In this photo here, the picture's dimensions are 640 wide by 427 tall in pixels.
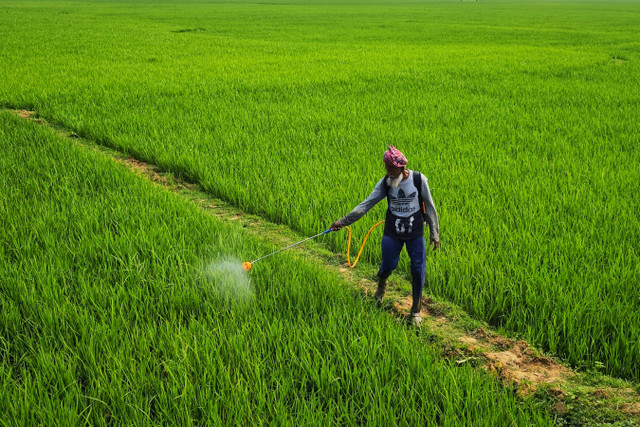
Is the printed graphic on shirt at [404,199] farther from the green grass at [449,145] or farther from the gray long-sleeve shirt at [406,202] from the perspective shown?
the green grass at [449,145]

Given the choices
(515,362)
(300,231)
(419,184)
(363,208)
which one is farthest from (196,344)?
(300,231)

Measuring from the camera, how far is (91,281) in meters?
2.69

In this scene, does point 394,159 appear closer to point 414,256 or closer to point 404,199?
point 404,199

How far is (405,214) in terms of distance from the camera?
7.59 feet

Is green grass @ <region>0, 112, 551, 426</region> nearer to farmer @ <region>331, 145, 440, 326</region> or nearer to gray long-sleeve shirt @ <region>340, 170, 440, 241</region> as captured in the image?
farmer @ <region>331, 145, 440, 326</region>

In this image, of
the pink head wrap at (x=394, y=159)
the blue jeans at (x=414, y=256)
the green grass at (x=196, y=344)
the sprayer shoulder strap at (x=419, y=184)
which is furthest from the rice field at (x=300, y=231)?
the pink head wrap at (x=394, y=159)

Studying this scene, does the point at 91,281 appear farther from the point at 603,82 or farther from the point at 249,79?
the point at 603,82

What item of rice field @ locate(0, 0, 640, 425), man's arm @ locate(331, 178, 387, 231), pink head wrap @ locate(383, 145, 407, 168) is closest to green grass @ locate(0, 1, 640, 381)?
rice field @ locate(0, 0, 640, 425)

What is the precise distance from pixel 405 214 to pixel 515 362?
0.81m

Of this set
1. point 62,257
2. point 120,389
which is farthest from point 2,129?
point 120,389

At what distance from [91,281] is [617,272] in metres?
2.81

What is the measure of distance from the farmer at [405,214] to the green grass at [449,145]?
0.50 metres

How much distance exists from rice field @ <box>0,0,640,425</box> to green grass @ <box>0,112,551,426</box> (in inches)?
0.5

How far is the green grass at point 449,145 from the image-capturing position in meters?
2.66
